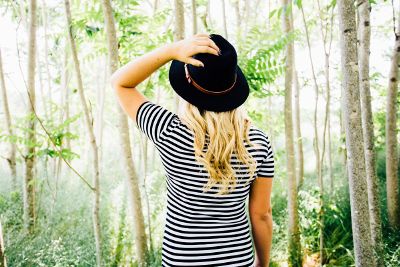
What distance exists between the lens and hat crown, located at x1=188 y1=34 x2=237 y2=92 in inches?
53.4

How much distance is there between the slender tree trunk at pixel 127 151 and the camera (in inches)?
127

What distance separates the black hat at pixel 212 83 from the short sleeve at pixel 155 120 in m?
0.10

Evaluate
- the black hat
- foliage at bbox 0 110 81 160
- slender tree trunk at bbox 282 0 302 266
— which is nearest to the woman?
the black hat

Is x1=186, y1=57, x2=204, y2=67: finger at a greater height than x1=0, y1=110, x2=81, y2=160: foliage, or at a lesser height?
greater

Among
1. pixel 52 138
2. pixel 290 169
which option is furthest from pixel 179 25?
pixel 290 169

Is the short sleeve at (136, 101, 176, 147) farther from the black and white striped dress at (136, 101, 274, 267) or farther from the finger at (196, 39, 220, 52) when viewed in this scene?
the finger at (196, 39, 220, 52)

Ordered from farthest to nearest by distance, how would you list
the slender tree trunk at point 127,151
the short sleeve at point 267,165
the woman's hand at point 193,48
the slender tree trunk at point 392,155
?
the slender tree trunk at point 392,155, the slender tree trunk at point 127,151, the short sleeve at point 267,165, the woman's hand at point 193,48

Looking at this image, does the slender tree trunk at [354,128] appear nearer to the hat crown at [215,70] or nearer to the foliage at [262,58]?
the hat crown at [215,70]

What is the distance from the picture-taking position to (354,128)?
1.62 m

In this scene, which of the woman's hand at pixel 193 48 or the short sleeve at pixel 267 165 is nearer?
the woman's hand at pixel 193 48

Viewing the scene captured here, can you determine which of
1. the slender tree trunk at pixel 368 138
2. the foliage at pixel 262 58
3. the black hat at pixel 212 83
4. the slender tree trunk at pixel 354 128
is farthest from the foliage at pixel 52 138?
the slender tree trunk at pixel 368 138

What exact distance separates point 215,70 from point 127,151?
2.24 meters

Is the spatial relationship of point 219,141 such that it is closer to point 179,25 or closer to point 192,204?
point 192,204

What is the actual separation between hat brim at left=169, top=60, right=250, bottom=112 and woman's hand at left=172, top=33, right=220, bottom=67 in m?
0.11
